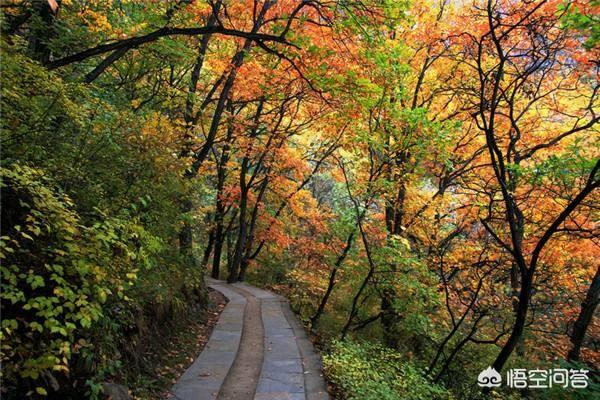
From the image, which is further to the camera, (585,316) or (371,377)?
(585,316)

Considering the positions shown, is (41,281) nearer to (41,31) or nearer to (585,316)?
(41,31)

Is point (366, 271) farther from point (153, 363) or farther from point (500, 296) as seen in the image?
point (153, 363)

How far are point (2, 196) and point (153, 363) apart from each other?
11.2 ft

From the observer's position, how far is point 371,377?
661cm

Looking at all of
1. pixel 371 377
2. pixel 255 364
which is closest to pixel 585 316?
→ pixel 371 377

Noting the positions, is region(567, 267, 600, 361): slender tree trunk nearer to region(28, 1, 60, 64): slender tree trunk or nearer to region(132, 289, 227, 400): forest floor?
region(132, 289, 227, 400): forest floor

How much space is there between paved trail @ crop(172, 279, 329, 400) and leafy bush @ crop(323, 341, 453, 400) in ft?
1.15

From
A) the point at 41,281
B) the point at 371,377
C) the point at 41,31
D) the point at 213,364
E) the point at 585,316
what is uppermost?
the point at 41,31

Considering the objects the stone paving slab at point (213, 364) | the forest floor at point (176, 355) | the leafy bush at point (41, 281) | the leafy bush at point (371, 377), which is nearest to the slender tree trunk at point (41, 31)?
the leafy bush at point (41, 281)

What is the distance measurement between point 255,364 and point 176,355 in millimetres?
1509

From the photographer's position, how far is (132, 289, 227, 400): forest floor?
4988 mm

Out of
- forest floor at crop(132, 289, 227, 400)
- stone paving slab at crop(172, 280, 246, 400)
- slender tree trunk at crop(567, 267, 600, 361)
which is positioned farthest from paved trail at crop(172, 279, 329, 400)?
slender tree trunk at crop(567, 267, 600, 361)

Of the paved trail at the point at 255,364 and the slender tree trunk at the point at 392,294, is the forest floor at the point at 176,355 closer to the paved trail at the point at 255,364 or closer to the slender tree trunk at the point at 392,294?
the paved trail at the point at 255,364

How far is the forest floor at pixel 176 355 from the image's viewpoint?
499 centimetres
